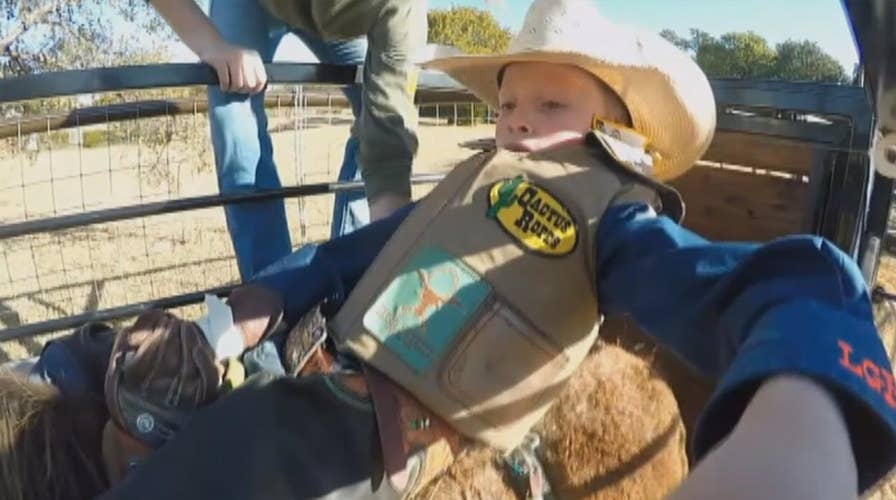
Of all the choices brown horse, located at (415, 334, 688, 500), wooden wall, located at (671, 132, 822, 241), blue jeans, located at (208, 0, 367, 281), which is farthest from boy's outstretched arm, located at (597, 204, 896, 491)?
blue jeans, located at (208, 0, 367, 281)

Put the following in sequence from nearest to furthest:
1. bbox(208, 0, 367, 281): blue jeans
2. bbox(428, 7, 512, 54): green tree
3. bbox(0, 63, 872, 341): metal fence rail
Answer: bbox(0, 63, 872, 341): metal fence rail → bbox(208, 0, 367, 281): blue jeans → bbox(428, 7, 512, 54): green tree

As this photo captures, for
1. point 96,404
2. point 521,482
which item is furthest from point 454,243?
point 96,404

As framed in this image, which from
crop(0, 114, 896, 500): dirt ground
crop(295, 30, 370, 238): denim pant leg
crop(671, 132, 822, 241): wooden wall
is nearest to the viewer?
crop(671, 132, 822, 241): wooden wall

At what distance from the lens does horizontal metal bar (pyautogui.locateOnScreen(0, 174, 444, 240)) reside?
68.7 inches

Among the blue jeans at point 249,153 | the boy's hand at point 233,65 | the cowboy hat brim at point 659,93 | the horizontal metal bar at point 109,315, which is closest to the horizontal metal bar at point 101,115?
the blue jeans at point 249,153

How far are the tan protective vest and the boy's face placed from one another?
0.07 m

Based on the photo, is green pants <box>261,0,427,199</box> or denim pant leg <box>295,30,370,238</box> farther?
denim pant leg <box>295,30,370,238</box>

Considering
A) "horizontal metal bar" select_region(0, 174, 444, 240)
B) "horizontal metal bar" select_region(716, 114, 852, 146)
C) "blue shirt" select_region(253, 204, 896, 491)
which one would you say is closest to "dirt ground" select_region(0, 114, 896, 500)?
"horizontal metal bar" select_region(0, 174, 444, 240)

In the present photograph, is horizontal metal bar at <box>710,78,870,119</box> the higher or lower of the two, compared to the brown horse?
higher

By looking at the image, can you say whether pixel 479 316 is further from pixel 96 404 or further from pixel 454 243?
pixel 96 404

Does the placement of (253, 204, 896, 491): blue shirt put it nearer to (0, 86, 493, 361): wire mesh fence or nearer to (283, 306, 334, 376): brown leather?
(283, 306, 334, 376): brown leather

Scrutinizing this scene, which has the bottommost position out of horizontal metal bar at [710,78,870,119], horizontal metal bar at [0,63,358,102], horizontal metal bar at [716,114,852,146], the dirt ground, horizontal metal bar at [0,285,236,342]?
the dirt ground

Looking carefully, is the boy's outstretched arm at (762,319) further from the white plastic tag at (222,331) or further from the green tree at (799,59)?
the green tree at (799,59)

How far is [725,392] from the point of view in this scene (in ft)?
2.17
